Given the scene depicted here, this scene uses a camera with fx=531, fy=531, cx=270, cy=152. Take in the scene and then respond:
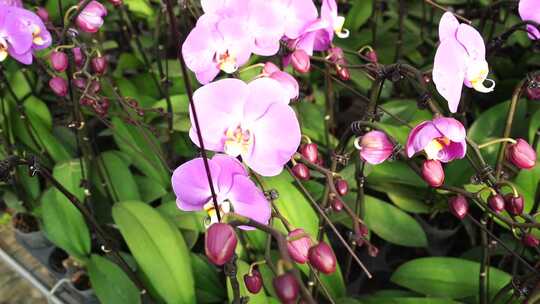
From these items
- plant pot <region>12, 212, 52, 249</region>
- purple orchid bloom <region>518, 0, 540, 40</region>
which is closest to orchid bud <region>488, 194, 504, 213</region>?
purple orchid bloom <region>518, 0, 540, 40</region>

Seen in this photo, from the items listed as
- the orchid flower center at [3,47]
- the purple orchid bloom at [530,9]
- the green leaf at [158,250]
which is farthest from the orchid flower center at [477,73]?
the orchid flower center at [3,47]

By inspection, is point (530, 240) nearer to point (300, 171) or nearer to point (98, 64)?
point (300, 171)

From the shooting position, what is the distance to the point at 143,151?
1.00 meters

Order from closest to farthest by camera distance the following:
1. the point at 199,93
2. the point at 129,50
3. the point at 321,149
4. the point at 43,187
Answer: the point at 199,93 → the point at 321,149 → the point at 43,187 → the point at 129,50

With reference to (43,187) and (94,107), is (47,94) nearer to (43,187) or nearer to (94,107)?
(43,187)

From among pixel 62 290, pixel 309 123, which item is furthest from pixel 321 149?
pixel 62 290

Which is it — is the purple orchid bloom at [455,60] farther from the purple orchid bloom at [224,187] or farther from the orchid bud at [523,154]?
the purple orchid bloom at [224,187]

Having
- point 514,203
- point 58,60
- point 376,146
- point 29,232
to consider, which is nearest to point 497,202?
point 514,203

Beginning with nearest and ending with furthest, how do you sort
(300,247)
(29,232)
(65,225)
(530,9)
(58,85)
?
(300,247) < (530,9) < (58,85) < (65,225) < (29,232)

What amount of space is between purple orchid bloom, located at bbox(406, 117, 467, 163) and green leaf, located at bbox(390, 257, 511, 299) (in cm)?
34

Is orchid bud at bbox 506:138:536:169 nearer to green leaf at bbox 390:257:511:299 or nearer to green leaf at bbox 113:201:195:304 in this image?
green leaf at bbox 390:257:511:299

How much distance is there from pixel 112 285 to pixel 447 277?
1.73 ft

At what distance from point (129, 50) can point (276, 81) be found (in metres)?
0.99

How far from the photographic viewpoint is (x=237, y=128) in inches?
21.2
